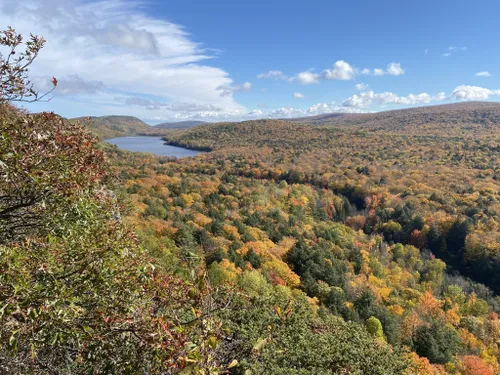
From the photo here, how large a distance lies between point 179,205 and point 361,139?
470 ft

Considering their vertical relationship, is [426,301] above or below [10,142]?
below

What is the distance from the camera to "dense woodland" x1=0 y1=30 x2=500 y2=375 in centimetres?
427

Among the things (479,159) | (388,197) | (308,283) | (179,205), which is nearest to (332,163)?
(388,197)

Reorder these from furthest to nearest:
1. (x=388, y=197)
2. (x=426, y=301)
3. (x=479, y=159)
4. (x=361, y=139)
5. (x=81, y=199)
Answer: (x=361, y=139) → (x=479, y=159) → (x=388, y=197) → (x=426, y=301) → (x=81, y=199)

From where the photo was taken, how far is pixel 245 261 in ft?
142

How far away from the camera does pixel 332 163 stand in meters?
133

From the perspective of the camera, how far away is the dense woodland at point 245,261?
4.27 metres

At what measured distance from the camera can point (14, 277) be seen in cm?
408

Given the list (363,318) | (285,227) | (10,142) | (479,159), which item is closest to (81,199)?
(10,142)

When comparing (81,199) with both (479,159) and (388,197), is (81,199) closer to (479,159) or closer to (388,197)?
(388,197)

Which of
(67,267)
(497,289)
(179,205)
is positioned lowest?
(497,289)

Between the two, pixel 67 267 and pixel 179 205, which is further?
pixel 179 205

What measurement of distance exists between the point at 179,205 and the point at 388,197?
63.5 m

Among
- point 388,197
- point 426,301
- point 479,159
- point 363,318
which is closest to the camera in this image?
point 363,318
